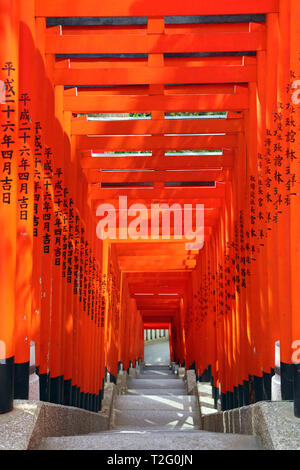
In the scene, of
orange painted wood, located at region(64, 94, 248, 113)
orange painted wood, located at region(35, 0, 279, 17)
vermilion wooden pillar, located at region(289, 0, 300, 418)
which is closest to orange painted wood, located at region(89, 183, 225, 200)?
orange painted wood, located at region(64, 94, 248, 113)

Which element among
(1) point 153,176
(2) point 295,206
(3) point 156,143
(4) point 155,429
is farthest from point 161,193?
(2) point 295,206

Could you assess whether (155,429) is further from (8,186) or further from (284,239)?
(8,186)

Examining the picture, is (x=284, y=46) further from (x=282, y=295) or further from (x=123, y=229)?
(x=123, y=229)

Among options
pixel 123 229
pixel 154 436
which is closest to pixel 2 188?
pixel 154 436

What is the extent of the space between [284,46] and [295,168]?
5.68ft

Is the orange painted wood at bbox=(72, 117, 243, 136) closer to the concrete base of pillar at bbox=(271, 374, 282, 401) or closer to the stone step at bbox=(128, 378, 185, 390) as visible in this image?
the concrete base of pillar at bbox=(271, 374, 282, 401)

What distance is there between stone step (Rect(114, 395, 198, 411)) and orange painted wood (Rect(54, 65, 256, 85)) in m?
9.11

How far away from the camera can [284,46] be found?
20.3 ft

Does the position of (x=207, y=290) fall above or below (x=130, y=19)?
below

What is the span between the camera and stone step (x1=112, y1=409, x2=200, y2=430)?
530 inches

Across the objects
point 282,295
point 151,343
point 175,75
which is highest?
point 175,75

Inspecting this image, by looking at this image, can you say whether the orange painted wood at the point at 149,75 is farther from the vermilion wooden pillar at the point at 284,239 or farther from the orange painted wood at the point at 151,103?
the vermilion wooden pillar at the point at 284,239

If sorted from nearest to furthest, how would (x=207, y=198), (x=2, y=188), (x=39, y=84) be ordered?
1. (x=2, y=188)
2. (x=39, y=84)
3. (x=207, y=198)
